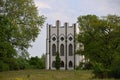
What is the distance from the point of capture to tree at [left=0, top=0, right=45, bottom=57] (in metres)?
37.8

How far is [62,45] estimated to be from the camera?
99.9 m

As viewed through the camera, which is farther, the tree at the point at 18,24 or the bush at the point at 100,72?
the tree at the point at 18,24

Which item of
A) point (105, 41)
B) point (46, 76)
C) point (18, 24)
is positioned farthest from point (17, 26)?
point (105, 41)

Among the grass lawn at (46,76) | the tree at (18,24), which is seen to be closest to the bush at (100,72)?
the grass lawn at (46,76)

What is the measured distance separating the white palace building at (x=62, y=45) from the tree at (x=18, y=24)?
54.1m

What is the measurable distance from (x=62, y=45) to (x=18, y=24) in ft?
192

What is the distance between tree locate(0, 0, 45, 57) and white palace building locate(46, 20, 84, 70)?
5408 cm

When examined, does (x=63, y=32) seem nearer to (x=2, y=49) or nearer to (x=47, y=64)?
(x=47, y=64)

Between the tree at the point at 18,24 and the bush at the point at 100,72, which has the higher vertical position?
the tree at the point at 18,24

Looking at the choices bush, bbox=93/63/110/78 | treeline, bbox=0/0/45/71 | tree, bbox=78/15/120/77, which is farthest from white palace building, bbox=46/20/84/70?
bush, bbox=93/63/110/78

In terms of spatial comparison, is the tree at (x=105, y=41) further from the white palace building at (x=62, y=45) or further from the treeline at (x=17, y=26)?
the white palace building at (x=62, y=45)

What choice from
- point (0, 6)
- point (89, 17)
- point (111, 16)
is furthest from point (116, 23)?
point (0, 6)

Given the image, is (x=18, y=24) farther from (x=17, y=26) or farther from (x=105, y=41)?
(x=105, y=41)

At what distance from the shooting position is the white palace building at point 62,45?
97938mm
